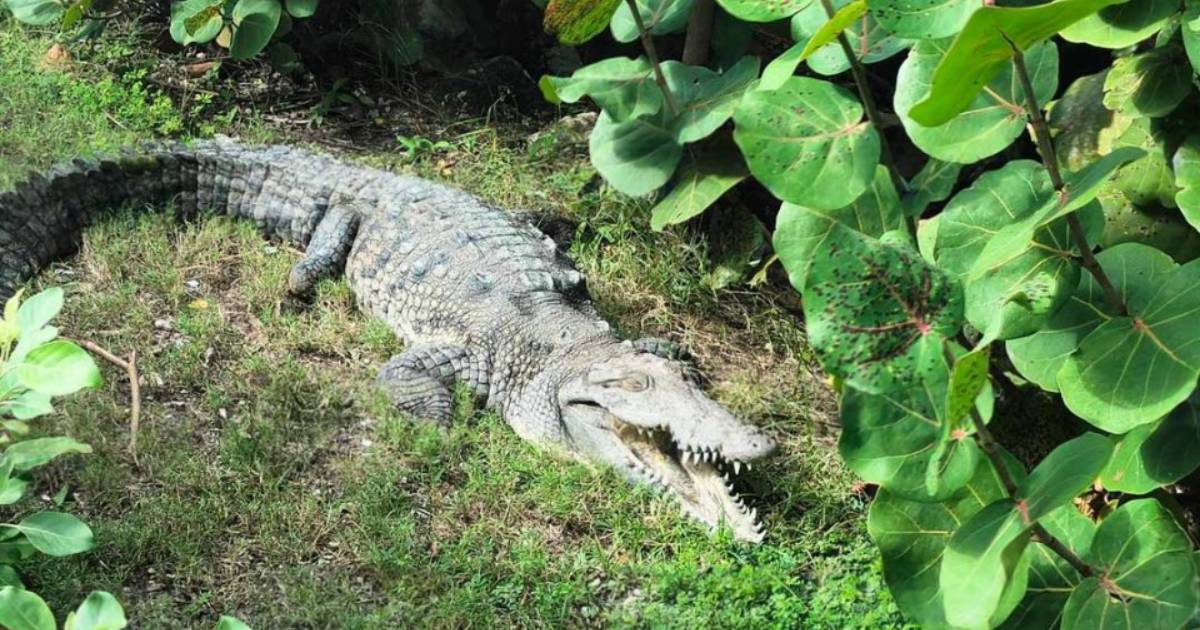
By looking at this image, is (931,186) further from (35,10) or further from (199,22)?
(35,10)

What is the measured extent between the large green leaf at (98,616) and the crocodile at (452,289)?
230cm

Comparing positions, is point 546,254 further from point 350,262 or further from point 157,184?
point 157,184

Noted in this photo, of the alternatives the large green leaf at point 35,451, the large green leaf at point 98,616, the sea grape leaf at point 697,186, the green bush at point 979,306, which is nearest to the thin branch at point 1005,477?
the green bush at point 979,306

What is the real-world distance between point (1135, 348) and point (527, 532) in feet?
7.58

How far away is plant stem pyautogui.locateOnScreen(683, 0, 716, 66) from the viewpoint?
5062mm

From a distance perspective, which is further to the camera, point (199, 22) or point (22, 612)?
point (199, 22)

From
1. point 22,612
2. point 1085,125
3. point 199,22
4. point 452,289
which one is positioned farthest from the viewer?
point 199,22

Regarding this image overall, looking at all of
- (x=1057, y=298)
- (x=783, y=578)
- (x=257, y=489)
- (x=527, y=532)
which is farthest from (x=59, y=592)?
(x=1057, y=298)

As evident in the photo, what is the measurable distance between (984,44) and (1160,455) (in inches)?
40.2

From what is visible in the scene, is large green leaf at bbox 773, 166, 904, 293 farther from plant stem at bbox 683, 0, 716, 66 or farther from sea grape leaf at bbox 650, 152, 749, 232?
plant stem at bbox 683, 0, 716, 66

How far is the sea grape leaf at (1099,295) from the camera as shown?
2.02 meters

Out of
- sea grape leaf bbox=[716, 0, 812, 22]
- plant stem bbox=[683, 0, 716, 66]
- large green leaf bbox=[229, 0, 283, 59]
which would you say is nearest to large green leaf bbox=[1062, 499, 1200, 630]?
sea grape leaf bbox=[716, 0, 812, 22]

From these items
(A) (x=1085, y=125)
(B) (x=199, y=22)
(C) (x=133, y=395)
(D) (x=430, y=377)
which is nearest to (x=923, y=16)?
(A) (x=1085, y=125)

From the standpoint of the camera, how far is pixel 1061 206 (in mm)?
1650
